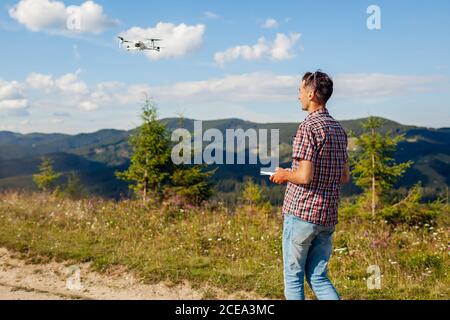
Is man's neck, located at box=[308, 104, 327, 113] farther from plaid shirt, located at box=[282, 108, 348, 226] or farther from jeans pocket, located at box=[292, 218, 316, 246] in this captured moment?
jeans pocket, located at box=[292, 218, 316, 246]

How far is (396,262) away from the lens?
23.2ft

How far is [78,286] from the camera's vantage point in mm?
6879

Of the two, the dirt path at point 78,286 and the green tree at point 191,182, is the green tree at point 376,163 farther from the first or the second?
the dirt path at point 78,286

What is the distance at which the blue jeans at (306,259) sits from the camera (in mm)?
4090

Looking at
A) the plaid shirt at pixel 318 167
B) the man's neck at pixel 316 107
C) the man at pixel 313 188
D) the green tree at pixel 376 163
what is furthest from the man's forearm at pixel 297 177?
the green tree at pixel 376 163

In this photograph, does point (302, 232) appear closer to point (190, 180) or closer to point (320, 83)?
point (320, 83)

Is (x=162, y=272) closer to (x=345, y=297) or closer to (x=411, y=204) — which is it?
(x=345, y=297)

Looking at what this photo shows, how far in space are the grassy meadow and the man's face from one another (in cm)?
306

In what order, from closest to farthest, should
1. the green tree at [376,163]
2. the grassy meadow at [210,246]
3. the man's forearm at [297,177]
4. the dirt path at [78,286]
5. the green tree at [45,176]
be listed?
the man's forearm at [297,177]
the dirt path at [78,286]
the grassy meadow at [210,246]
the green tree at [376,163]
the green tree at [45,176]

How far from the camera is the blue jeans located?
13.4 feet

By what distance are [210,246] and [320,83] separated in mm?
5055
